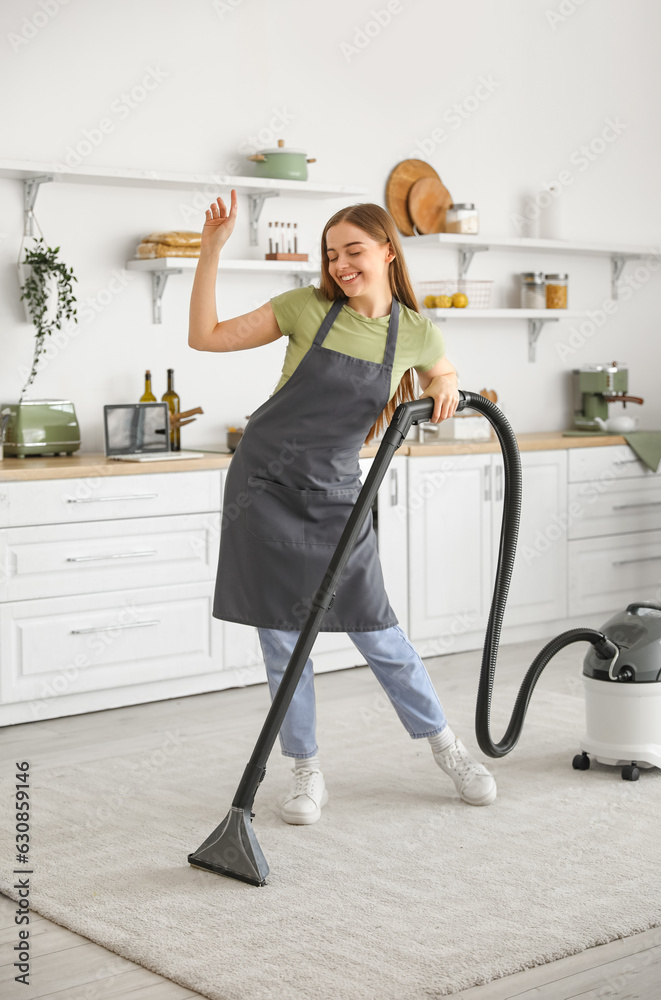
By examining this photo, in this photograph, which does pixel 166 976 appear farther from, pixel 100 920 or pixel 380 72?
pixel 380 72

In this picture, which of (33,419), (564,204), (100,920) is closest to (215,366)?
(33,419)

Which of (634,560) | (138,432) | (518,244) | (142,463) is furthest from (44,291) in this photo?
(634,560)

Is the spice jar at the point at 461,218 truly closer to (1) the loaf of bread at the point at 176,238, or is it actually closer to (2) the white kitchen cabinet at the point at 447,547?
(2) the white kitchen cabinet at the point at 447,547

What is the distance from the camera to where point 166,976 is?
72.6 inches

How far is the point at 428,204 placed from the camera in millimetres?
4742

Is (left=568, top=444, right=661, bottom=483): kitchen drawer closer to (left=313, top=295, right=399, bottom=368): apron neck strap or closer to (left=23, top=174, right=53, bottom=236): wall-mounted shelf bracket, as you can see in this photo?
(left=23, top=174, right=53, bottom=236): wall-mounted shelf bracket

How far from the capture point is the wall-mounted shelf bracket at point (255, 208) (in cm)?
425

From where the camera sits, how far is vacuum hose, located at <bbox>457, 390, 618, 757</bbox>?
244cm

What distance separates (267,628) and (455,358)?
2.67 m

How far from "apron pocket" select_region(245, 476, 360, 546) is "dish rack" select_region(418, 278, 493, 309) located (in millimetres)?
2469

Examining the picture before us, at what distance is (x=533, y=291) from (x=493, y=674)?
280 cm

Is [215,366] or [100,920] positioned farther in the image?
[215,366]

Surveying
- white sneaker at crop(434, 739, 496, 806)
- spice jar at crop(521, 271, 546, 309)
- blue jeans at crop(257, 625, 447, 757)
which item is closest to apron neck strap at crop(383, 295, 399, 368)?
blue jeans at crop(257, 625, 447, 757)

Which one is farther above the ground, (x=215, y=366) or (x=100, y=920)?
(x=215, y=366)
